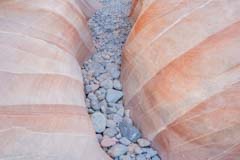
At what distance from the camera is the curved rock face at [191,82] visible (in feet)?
2.43

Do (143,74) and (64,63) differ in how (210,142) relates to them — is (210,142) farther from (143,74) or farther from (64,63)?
(64,63)

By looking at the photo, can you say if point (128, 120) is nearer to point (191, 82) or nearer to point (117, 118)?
point (117, 118)

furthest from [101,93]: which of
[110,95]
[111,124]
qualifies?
[111,124]

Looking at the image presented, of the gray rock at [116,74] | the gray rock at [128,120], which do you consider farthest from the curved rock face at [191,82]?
the gray rock at [116,74]

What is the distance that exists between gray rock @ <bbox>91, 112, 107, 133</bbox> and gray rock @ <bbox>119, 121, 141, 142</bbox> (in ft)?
0.18

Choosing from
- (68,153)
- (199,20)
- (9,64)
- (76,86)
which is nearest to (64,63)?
(76,86)

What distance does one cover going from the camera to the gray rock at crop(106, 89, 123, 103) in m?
0.99

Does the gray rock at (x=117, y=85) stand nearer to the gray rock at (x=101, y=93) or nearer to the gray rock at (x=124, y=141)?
the gray rock at (x=101, y=93)

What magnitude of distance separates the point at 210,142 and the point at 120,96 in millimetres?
351

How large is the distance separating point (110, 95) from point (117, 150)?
0.23 m

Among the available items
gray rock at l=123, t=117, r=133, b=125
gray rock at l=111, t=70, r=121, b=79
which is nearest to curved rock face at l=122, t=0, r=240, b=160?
gray rock at l=123, t=117, r=133, b=125

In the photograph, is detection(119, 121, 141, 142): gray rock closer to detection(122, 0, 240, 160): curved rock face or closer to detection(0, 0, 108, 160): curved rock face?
detection(122, 0, 240, 160): curved rock face

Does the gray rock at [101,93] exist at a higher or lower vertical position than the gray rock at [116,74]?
lower

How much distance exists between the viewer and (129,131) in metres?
0.89
